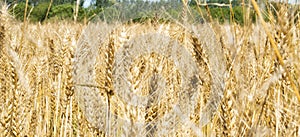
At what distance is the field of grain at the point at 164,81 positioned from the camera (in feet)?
2.56

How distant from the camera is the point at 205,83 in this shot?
1.51 m

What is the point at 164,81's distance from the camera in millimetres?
1500

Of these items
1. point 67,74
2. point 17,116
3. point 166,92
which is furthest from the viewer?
point 166,92

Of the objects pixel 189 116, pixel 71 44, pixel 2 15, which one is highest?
pixel 2 15

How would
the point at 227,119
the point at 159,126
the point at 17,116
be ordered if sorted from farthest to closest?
the point at 159,126 → the point at 17,116 → the point at 227,119

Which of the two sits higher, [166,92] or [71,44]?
[71,44]

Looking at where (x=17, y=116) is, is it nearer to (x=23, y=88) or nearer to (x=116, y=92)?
(x=23, y=88)

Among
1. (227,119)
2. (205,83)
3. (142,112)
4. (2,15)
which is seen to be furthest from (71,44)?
(227,119)

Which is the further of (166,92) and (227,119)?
(166,92)

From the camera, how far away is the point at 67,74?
4.77ft

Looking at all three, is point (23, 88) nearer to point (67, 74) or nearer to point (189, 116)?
point (67, 74)

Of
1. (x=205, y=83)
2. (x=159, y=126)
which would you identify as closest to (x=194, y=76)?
(x=205, y=83)

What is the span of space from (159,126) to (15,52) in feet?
1.54

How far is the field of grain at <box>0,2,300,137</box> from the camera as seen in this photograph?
2.56 feet
